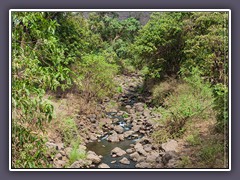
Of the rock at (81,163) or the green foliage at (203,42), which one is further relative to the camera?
the green foliage at (203,42)

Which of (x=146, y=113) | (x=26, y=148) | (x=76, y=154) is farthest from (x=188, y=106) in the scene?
(x=26, y=148)

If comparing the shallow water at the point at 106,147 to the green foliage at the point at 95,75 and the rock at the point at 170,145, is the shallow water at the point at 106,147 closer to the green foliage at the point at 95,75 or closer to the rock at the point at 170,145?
the rock at the point at 170,145

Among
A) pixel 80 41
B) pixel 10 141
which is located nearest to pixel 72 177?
pixel 10 141

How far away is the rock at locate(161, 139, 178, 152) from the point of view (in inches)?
216

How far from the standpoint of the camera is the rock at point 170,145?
548 cm

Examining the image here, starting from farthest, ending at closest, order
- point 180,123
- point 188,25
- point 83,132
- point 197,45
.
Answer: point 188,25
point 197,45
point 83,132
point 180,123

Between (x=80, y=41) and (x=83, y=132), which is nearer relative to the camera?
(x=83, y=132)

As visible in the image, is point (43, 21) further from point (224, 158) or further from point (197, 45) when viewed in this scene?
point (197, 45)

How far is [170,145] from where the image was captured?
5688mm

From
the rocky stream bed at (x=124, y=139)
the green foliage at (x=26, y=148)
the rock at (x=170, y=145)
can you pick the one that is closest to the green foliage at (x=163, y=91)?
the rocky stream bed at (x=124, y=139)

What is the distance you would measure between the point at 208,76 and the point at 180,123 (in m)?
1.15

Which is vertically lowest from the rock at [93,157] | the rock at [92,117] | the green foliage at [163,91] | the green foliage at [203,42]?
the rock at [93,157]
